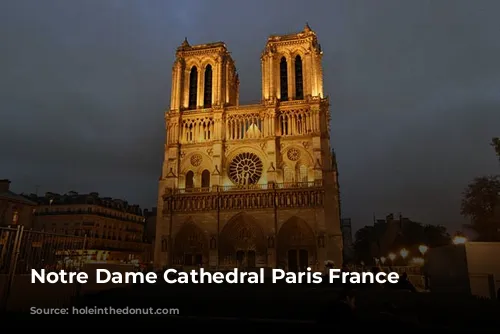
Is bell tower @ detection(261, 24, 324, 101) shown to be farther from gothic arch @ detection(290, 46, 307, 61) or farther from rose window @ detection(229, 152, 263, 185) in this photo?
rose window @ detection(229, 152, 263, 185)

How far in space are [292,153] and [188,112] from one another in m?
11.1

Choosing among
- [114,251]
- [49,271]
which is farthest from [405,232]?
[49,271]

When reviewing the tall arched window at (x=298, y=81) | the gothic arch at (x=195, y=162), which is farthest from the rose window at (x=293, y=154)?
the gothic arch at (x=195, y=162)

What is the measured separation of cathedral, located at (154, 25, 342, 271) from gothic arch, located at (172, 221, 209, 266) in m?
0.09

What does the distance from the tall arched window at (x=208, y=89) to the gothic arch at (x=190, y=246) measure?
1236cm

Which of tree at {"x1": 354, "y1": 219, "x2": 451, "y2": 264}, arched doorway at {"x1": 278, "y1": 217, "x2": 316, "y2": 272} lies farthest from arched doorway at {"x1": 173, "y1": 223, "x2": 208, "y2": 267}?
tree at {"x1": 354, "y1": 219, "x2": 451, "y2": 264}

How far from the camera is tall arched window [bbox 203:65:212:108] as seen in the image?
3879 cm

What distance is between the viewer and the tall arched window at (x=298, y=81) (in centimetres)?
3703

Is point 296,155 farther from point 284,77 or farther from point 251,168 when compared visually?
point 284,77

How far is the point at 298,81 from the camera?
3747 centimetres

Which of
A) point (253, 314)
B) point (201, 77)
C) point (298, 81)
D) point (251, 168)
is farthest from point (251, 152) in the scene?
point (253, 314)

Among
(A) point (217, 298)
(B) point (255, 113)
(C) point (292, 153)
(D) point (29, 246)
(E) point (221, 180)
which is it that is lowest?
(A) point (217, 298)

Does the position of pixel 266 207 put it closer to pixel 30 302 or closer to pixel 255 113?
pixel 255 113

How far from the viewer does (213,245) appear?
32.9 metres
